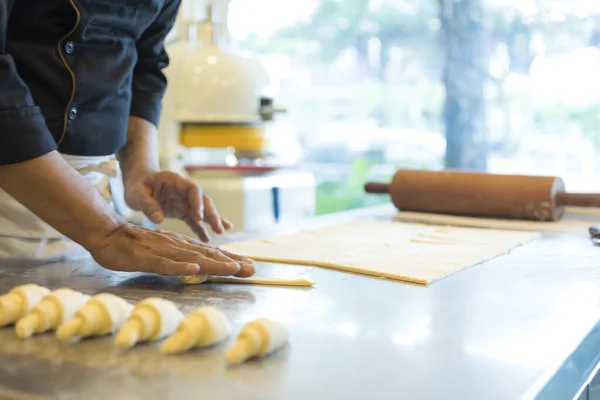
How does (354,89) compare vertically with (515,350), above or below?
above

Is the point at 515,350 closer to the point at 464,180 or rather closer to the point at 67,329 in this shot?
the point at 67,329

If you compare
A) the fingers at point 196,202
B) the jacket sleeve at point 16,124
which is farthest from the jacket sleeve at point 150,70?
the jacket sleeve at point 16,124

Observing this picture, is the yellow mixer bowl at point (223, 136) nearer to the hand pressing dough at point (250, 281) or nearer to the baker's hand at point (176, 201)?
the baker's hand at point (176, 201)

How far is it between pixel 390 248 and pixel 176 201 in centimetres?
39

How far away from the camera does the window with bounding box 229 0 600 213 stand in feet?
10.3

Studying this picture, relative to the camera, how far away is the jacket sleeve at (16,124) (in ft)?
3.26

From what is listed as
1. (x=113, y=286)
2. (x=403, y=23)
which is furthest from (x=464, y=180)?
(x=403, y=23)

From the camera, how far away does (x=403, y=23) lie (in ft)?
11.4

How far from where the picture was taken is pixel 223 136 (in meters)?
2.35

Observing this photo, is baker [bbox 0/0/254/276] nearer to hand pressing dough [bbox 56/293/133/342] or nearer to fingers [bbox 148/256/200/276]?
fingers [bbox 148/256/200/276]

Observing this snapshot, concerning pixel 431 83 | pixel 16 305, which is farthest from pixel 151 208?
pixel 431 83

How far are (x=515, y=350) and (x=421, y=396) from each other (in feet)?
0.52

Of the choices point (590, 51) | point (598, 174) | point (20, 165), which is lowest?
point (598, 174)

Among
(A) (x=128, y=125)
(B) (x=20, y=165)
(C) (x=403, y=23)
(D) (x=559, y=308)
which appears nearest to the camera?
(D) (x=559, y=308)
